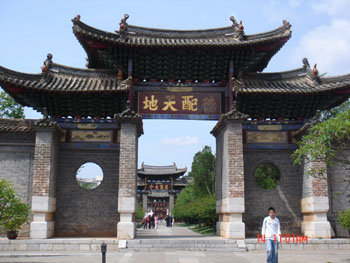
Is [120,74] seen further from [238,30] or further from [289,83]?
[289,83]

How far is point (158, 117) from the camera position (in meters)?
15.6

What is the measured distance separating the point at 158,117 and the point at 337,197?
285 inches

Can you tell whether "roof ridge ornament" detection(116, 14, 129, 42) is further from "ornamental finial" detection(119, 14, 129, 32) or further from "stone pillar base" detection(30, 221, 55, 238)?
"stone pillar base" detection(30, 221, 55, 238)

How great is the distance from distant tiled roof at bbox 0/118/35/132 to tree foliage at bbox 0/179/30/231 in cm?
329

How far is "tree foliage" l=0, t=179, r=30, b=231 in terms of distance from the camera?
10.6 m

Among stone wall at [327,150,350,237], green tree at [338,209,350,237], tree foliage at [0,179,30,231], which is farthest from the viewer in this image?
stone wall at [327,150,350,237]

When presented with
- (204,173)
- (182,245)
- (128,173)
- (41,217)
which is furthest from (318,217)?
(204,173)

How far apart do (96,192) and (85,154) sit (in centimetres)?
149

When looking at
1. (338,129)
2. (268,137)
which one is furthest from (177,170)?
(338,129)

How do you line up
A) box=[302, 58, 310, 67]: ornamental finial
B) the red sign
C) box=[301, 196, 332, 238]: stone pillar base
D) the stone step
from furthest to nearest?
box=[302, 58, 310, 67]: ornamental finial → the red sign → box=[301, 196, 332, 238]: stone pillar base → the stone step

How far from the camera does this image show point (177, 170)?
55.4m

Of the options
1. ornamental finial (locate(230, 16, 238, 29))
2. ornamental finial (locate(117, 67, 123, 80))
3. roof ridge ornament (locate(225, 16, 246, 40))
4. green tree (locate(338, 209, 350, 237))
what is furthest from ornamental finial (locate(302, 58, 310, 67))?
ornamental finial (locate(117, 67, 123, 80))

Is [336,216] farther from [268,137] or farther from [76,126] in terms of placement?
[76,126]

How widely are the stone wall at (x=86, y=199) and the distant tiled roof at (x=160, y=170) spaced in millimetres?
38941
